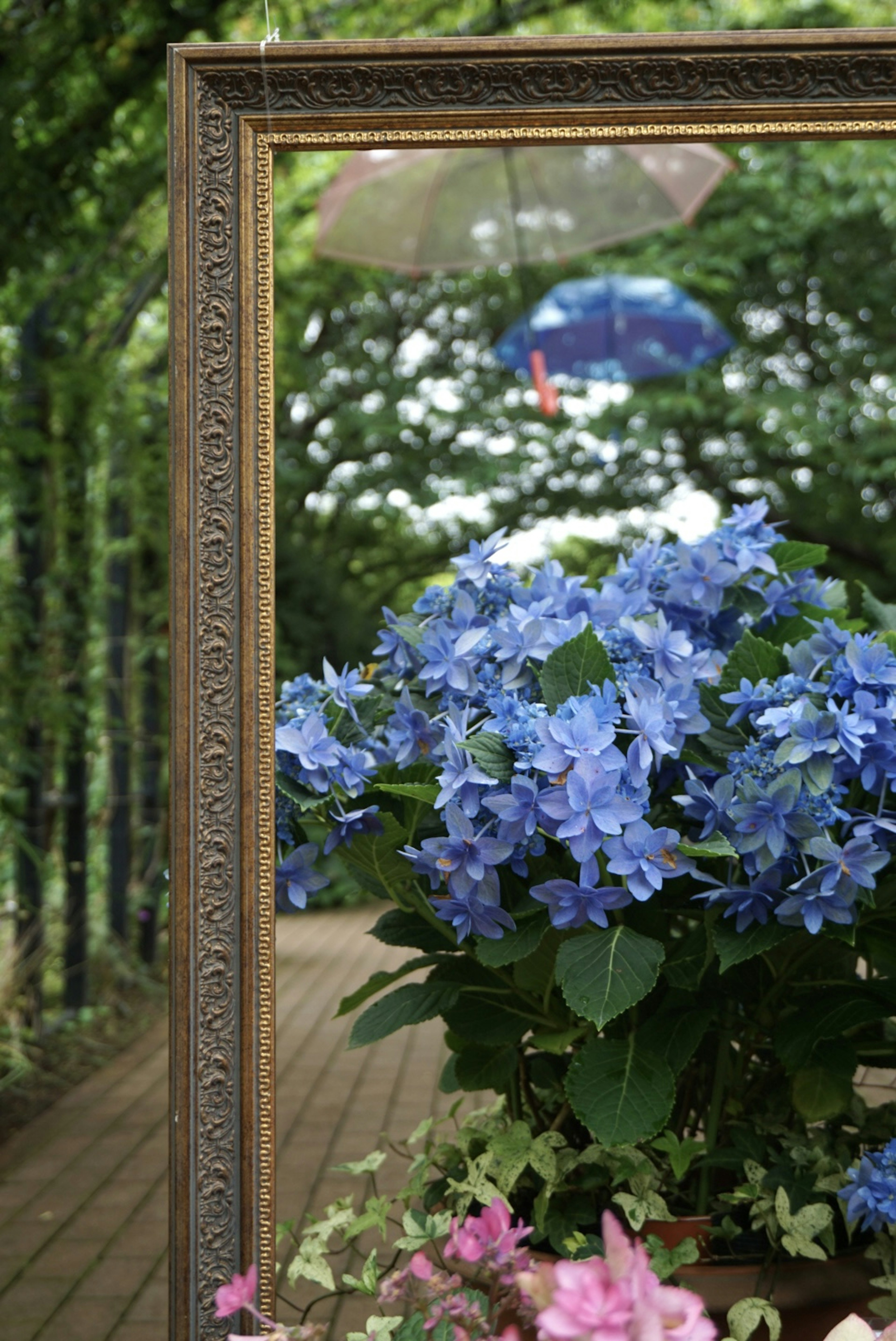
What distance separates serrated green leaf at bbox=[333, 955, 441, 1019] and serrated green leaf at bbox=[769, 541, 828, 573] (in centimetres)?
62

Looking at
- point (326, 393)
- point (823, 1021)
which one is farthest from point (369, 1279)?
point (326, 393)

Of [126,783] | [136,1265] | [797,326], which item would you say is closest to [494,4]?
[126,783]

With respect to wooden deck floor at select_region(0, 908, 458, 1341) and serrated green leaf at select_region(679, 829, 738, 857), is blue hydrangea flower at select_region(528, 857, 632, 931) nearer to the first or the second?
serrated green leaf at select_region(679, 829, 738, 857)

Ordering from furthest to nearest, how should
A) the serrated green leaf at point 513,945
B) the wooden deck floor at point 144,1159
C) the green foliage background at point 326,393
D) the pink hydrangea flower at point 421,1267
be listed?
the green foliage background at point 326,393 < the wooden deck floor at point 144,1159 < the serrated green leaf at point 513,945 < the pink hydrangea flower at point 421,1267

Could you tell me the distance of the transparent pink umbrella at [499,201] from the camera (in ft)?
15.4

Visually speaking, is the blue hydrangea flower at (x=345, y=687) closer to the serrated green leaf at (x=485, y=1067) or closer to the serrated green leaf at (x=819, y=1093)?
the serrated green leaf at (x=485, y=1067)

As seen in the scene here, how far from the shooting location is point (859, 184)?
23.5ft

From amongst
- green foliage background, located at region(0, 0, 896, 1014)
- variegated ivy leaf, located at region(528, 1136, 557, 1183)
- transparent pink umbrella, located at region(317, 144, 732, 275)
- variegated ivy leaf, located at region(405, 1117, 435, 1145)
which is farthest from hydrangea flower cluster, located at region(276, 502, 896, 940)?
transparent pink umbrella, located at region(317, 144, 732, 275)

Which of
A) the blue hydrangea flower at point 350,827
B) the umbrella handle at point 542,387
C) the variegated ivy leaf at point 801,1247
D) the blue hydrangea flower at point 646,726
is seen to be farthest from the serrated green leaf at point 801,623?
the umbrella handle at point 542,387

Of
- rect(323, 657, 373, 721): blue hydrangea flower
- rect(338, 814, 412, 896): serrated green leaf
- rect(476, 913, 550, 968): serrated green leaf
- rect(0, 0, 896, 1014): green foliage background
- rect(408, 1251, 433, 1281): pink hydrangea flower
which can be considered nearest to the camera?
rect(408, 1251, 433, 1281): pink hydrangea flower

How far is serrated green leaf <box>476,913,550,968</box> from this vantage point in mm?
1068

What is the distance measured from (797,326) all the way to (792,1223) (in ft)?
27.1

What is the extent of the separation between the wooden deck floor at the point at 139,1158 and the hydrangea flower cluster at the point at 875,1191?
1.04 metres

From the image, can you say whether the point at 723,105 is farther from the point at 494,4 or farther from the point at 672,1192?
the point at 494,4
